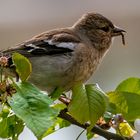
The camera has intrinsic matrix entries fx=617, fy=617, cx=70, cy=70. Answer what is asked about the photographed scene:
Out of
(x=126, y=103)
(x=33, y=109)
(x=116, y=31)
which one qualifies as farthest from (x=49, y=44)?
(x=33, y=109)

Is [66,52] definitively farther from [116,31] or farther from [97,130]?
[97,130]

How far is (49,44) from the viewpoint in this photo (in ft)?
8.98

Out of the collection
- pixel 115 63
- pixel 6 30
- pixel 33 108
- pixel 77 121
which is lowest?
pixel 115 63

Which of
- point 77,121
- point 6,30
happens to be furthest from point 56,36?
point 6,30

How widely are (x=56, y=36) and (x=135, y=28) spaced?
3.15 metres

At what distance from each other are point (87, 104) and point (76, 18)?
15.0 feet

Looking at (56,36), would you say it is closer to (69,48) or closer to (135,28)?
(69,48)

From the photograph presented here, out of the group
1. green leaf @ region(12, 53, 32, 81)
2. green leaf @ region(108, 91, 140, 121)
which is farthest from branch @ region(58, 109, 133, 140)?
green leaf @ region(12, 53, 32, 81)

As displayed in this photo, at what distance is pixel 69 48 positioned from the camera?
276cm

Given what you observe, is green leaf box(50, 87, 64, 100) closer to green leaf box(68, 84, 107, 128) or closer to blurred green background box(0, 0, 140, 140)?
green leaf box(68, 84, 107, 128)

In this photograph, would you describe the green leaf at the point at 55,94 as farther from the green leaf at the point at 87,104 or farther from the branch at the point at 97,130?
the green leaf at the point at 87,104

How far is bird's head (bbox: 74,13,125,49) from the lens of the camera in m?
2.98

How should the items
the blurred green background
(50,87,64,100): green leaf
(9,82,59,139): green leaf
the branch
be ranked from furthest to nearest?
the blurred green background < (50,87,64,100): green leaf < the branch < (9,82,59,139): green leaf

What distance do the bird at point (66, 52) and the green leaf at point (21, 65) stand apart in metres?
0.71
